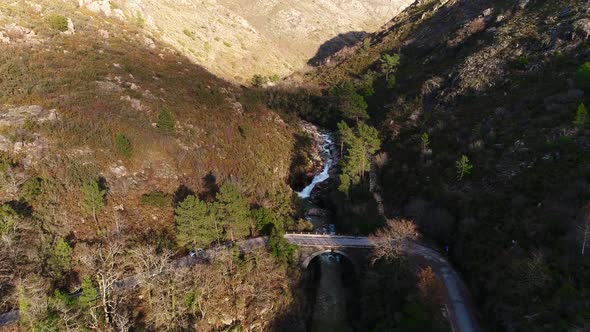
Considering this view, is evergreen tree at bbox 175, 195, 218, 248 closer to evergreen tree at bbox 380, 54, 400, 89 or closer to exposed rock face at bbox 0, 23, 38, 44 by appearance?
exposed rock face at bbox 0, 23, 38, 44

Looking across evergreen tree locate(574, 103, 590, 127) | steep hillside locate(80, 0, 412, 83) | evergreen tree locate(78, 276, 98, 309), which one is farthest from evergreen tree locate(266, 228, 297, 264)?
steep hillside locate(80, 0, 412, 83)

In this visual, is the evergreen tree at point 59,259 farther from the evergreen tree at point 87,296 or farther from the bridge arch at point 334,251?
the bridge arch at point 334,251

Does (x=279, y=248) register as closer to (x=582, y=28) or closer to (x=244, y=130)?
(x=244, y=130)

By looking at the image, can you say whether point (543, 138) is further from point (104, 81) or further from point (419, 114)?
point (104, 81)

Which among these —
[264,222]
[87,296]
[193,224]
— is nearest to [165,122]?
[193,224]

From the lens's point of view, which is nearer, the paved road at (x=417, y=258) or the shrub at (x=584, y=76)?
the paved road at (x=417, y=258)

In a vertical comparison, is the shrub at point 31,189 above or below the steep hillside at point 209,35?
below

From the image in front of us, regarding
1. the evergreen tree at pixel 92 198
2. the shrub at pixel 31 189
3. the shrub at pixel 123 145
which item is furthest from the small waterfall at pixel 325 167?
the shrub at pixel 31 189
